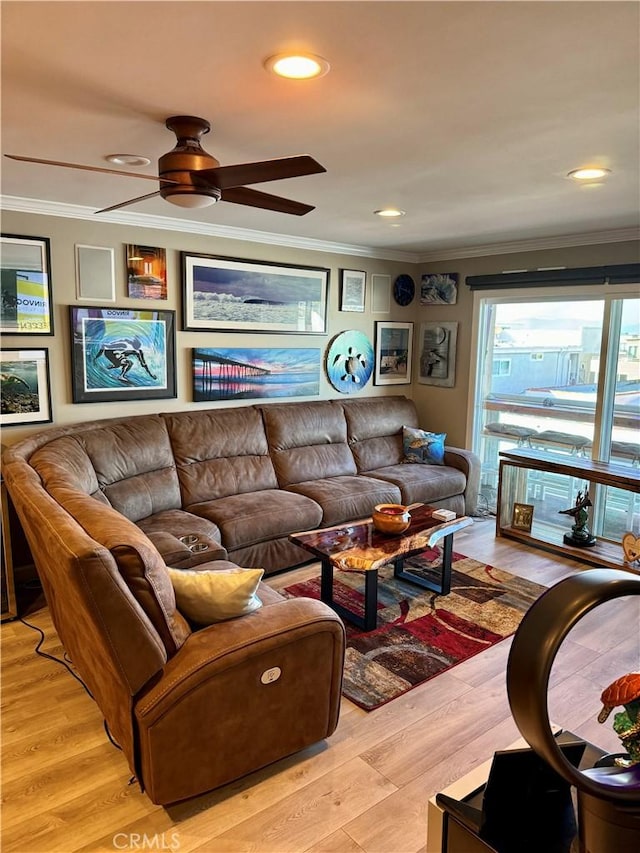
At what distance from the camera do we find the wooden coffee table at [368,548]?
2965 mm

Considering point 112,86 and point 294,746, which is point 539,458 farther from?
point 112,86

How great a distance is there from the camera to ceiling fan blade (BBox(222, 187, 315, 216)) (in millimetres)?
2322

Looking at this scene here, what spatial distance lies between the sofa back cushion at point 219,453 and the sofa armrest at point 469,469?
1666mm

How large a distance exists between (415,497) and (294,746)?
266cm

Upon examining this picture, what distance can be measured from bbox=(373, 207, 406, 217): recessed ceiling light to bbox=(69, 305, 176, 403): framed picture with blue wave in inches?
64.3

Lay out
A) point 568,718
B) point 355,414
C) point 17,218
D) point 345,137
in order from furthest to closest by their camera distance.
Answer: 1. point 355,414
2. point 17,218
3. point 568,718
4. point 345,137

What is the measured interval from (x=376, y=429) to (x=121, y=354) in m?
2.36

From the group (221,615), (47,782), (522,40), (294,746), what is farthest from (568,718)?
(522,40)

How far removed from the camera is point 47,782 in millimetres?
2090

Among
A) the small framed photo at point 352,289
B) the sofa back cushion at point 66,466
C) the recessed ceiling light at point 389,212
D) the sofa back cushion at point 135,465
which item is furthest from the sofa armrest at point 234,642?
the small framed photo at point 352,289

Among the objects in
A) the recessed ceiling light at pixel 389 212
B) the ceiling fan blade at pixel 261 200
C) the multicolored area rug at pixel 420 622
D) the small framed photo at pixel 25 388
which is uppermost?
the recessed ceiling light at pixel 389 212

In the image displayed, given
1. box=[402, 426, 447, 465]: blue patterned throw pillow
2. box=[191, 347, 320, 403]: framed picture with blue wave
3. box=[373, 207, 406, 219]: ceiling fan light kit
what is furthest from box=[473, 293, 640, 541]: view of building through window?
box=[373, 207, 406, 219]: ceiling fan light kit

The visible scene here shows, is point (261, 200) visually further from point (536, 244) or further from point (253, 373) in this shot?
point (536, 244)

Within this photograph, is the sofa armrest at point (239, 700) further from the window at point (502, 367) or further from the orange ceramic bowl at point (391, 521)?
the window at point (502, 367)
